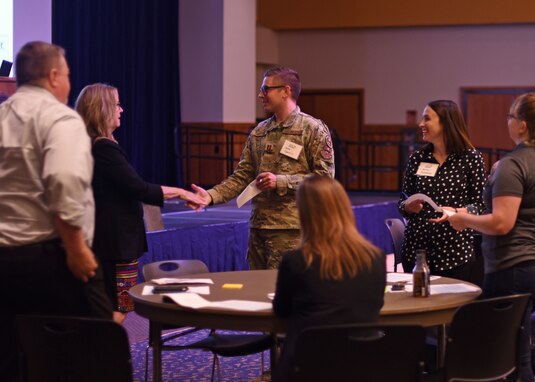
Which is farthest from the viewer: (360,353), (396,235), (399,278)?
(396,235)

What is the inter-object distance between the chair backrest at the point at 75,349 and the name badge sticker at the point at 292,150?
167 cm

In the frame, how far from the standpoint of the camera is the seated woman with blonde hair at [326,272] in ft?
8.82

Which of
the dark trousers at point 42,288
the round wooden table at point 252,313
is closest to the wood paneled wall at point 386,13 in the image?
the round wooden table at point 252,313

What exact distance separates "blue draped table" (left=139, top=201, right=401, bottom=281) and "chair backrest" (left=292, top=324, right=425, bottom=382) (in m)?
3.76

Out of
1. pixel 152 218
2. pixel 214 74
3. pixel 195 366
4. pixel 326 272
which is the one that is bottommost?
pixel 195 366

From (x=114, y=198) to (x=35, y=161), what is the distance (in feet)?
3.16

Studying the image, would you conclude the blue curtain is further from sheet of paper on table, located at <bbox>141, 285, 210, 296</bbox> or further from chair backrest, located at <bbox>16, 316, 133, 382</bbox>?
chair backrest, located at <bbox>16, 316, 133, 382</bbox>

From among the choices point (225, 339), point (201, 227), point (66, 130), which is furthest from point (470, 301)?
point (201, 227)

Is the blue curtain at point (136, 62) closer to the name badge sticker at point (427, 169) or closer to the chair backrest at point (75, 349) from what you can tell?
the name badge sticker at point (427, 169)

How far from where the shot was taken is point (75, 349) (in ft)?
9.05

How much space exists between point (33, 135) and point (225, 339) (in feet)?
4.36

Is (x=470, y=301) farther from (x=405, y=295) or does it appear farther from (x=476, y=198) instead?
(x=476, y=198)

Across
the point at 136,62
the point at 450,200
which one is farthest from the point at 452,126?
Result: the point at 136,62

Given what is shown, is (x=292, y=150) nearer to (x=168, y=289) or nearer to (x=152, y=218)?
(x=168, y=289)
